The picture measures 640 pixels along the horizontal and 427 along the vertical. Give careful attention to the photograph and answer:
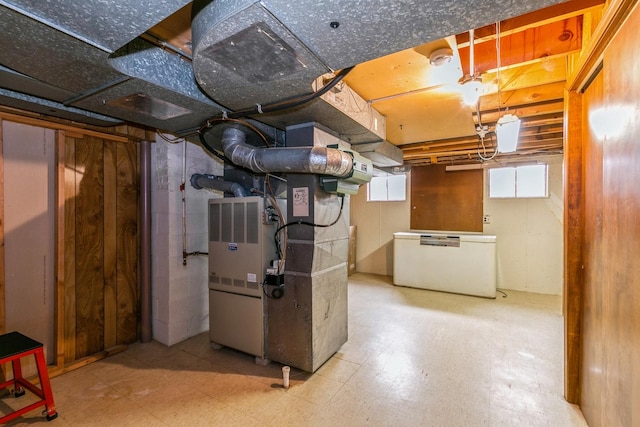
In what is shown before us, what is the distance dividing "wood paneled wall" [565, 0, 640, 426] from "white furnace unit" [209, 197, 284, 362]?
7.00 feet

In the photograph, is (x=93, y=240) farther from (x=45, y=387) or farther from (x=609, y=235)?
(x=609, y=235)

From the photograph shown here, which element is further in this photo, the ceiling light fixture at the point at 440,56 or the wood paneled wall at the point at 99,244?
the wood paneled wall at the point at 99,244

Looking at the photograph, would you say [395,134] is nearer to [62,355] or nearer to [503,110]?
[503,110]

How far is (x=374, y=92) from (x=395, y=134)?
125 centimetres

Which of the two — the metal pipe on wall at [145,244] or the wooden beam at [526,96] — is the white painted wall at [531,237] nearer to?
the wooden beam at [526,96]

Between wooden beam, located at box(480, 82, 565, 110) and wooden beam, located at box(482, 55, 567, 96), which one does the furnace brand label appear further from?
wooden beam, located at box(480, 82, 565, 110)

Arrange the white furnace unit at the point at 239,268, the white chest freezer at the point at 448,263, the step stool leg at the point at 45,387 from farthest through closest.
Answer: the white chest freezer at the point at 448,263
the white furnace unit at the point at 239,268
the step stool leg at the point at 45,387

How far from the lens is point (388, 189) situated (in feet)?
19.2

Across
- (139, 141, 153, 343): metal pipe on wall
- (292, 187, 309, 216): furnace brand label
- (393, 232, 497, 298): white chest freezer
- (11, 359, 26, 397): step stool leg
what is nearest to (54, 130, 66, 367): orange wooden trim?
(11, 359, 26, 397): step stool leg

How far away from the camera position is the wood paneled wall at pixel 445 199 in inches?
196

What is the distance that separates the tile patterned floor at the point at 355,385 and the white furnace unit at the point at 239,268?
0.71 ft

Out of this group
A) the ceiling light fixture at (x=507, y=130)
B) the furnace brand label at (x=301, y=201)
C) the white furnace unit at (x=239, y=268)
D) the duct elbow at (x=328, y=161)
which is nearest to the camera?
the ceiling light fixture at (x=507, y=130)

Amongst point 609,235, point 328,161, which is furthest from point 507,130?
point 328,161

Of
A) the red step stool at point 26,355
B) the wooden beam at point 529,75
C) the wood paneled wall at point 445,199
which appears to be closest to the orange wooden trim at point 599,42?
the wooden beam at point 529,75
